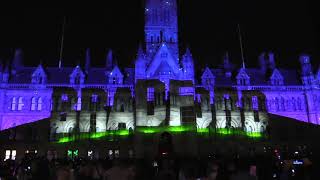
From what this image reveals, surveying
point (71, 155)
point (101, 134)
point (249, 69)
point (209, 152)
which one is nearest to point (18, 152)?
point (71, 155)

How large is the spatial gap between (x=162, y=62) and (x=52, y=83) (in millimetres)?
18168

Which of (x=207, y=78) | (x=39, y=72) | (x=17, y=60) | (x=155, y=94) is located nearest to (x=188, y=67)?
(x=207, y=78)

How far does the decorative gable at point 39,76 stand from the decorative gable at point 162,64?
1705cm

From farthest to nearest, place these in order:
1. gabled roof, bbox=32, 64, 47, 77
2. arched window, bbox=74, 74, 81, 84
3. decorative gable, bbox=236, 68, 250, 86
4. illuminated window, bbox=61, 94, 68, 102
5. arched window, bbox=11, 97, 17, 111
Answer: decorative gable, bbox=236, 68, 250, 86, arched window, bbox=74, 74, 81, 84, gabled roof, bbox=32, 64, 47, 77, arched window, bbox=11, 97, 17, 111, illuminated window, bbox=61, 94, 68, 102

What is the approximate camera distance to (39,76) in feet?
178

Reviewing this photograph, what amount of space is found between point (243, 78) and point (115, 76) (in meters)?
22.0

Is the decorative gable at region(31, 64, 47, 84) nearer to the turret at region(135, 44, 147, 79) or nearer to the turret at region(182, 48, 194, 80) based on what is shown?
the turret at region(135, 44, 147, 79)

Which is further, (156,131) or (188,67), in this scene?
(188,67)

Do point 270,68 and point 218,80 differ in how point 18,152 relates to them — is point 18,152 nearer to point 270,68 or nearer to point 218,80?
point 218,80

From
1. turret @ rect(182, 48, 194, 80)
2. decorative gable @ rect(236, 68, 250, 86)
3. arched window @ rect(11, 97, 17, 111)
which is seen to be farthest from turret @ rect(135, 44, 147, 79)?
arched window @ rect(11, 97, 17, 111)

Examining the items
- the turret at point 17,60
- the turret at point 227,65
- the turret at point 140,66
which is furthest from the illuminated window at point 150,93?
the turret at point 17,60

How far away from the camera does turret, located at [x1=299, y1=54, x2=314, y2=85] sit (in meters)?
57.3

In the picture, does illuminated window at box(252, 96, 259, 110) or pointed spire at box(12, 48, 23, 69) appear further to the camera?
pointed spire at box(12, 48, 23, 69)

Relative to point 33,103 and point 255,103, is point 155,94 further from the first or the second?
point 33,103
